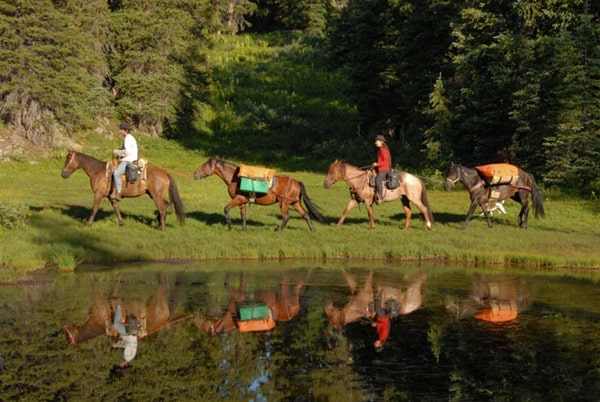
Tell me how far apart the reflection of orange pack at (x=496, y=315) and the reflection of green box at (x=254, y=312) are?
3517mm

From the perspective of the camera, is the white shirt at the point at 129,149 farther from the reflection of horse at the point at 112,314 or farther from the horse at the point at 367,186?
the reflection of horse at the point at 112,314

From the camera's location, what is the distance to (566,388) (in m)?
10.1

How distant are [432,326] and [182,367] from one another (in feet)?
14.4

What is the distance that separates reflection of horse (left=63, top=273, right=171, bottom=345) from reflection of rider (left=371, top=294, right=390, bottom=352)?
3.30 meters

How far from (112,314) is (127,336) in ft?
5.19

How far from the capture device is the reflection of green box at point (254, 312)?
46.1 feet

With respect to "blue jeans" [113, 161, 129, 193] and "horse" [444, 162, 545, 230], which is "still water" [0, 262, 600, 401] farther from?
"horse" [444, 162, 545, 230]

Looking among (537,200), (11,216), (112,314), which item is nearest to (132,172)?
(11,216)

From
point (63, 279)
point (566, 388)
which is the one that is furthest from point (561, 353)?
point (63, 279)

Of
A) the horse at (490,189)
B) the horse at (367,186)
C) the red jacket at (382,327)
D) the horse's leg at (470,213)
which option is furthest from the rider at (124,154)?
the red jacket at (382,327)

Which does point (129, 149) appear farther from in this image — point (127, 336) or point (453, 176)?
point (127, 336)

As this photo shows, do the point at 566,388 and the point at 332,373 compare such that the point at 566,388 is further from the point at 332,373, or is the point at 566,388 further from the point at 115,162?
the point at 115,162

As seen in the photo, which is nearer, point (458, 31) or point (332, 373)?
point (332, 373)

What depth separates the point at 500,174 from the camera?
25953 mm
